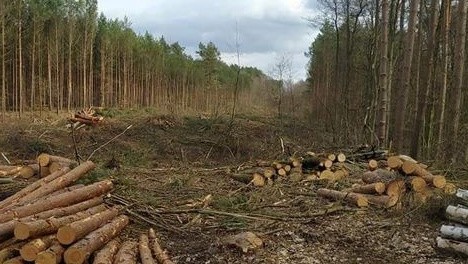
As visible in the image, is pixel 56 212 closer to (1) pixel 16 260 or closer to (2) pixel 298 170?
(1) pixel 16 260

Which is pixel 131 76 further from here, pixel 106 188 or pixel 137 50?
pixel 106 188

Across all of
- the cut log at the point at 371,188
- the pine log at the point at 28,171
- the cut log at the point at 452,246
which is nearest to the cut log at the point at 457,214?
the cut log at the point at 452,246

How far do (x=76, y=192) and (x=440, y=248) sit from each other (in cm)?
479

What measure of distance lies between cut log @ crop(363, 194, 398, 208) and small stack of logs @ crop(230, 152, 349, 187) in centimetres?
165

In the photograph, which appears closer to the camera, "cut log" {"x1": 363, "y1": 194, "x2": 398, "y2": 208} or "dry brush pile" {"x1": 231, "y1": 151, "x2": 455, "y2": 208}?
"cut log" {"x1": 363, "y1": 194, "x2": 398, "y2": 208}

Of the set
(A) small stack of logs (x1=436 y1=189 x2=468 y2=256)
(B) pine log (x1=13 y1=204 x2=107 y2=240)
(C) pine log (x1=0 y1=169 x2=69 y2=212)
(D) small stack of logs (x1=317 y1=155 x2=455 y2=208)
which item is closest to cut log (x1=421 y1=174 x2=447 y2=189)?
(D) small stack of logs (x1=317 y1=155 x2=455 y2=208)

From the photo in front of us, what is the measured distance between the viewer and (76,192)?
6.64 m

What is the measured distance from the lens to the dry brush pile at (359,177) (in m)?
7.27

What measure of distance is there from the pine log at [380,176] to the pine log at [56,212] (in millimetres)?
4302

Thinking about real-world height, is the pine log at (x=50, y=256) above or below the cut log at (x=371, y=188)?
below

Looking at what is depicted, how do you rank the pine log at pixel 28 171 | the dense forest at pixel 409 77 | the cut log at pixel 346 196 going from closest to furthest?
the cut log at pixel 346 196
the pine log at pixel 28 171
the dense forest at pixel 409 77

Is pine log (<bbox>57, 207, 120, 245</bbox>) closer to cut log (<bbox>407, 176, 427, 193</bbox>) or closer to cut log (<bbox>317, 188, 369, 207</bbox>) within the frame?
cut log (<bbox>317, 188, 369, 207</bbox>)

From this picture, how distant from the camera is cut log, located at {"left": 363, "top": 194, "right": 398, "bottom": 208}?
7066mm

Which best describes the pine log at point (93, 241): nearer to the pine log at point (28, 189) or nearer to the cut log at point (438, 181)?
the pine log at point (28, 189)
